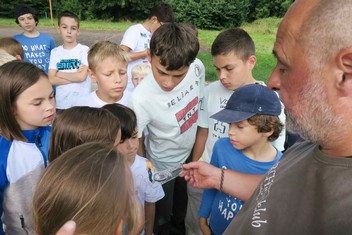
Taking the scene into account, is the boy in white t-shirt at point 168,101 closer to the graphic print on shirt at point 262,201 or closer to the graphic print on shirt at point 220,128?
the graphic print on shirt at point 220,128

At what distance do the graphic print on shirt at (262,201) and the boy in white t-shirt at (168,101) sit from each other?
1328 mm

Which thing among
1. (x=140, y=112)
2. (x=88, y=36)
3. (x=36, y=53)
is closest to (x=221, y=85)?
(x=140, y=112)

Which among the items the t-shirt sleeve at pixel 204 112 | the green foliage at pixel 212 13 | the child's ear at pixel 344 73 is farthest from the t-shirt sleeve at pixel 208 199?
the green foliage at pixel 212 13

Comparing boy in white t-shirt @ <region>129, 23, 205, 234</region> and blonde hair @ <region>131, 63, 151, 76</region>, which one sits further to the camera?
blonde hair @ <region>131, 63, 151, 76</region>

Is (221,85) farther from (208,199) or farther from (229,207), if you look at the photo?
(229,207)

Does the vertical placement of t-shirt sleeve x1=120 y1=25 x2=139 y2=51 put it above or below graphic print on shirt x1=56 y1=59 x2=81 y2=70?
above

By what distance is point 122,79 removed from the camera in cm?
307

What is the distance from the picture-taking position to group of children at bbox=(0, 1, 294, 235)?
1.35 metres

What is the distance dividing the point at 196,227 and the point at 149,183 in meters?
0.88

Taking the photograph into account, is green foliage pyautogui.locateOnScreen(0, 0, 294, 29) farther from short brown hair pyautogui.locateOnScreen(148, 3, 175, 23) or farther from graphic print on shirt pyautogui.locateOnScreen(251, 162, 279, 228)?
graphic print on shirt pyautogui.locateOnScreen(251, 162, 279, 228)

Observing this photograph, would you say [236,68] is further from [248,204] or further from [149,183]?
[248,204]

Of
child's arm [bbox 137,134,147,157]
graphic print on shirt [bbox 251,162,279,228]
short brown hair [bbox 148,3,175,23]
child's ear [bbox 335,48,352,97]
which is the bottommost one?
child's arm [bbox 137,134,147,157]

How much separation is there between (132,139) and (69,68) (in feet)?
8.25

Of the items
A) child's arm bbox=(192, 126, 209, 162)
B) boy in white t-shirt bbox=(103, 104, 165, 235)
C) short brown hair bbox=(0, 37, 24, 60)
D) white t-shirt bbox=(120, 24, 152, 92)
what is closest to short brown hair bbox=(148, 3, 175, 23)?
white t-shirt bbox=(120, 24, 152, 92)
